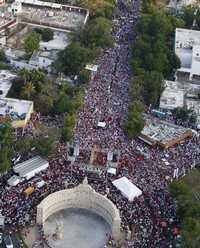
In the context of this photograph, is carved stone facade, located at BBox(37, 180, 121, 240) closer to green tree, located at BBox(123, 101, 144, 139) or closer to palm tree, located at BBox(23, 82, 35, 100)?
green tree, located at BBox(123, 101, 144, 139)

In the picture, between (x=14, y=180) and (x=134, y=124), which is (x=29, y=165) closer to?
(x=14, y=180)

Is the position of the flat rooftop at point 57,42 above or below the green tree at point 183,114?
above

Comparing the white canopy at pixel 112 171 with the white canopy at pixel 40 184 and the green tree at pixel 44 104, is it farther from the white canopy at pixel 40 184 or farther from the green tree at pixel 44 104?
the green tree at pixel 44 104

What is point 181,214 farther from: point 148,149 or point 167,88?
point 167,88

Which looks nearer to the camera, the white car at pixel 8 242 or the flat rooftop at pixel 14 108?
the white car at pixel 8 242

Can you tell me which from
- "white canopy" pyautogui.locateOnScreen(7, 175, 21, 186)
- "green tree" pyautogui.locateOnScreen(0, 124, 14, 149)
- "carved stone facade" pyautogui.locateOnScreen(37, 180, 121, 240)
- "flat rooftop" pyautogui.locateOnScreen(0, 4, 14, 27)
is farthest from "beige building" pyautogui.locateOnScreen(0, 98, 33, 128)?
"flat rooftop" pyautogui.locateOnScreen(0, 4, 14, 27)

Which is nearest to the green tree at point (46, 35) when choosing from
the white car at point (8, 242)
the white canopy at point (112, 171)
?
the white canopy at point (112, 171)
